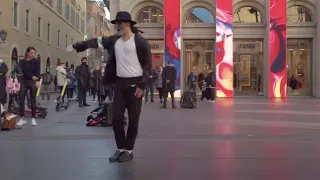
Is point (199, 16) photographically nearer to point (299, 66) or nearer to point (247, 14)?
point (247, 14)

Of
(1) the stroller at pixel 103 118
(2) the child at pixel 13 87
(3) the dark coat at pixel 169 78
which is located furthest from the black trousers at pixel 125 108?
(3) the dark coat at pixel 169 78

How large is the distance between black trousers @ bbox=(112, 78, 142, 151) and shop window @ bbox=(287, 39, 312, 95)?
843 inches

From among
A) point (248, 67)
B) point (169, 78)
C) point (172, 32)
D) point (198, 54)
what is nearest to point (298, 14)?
point (248, 67)

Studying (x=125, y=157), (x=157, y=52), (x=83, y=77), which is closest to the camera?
(x=125, y=157)

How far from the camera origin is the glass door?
25.9 meters

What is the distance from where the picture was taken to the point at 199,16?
25953mm

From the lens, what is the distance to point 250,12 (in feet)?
85.2

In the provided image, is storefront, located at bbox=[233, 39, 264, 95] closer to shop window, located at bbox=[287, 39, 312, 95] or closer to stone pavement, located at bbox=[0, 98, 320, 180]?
shop window, located at bbox=[287, 39, 312, 95]

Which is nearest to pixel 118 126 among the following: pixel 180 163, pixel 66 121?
pixel 180 163

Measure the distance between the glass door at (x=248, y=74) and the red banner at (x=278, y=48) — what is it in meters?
1.05

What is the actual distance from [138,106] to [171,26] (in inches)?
760

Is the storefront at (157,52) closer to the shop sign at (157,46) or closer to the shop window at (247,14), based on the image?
the shop sign at (157,46)

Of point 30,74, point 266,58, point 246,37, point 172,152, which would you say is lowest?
point 172,152

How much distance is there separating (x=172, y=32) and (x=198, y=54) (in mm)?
2078
